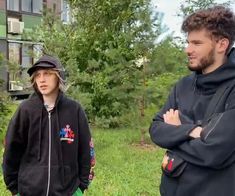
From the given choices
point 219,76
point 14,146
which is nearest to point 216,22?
point 219,76

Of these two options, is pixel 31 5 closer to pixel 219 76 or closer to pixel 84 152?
pixel 84 152

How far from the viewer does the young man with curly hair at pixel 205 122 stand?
2.20m

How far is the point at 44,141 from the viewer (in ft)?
9.62

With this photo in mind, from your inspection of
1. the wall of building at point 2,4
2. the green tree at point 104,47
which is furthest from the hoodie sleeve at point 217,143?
the wall of building at point 2,4

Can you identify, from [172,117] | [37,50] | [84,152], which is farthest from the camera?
[37,50]

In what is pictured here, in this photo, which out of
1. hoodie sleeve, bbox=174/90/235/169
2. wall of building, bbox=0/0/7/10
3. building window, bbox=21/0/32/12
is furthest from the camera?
building window, bbox=21/0/32/12

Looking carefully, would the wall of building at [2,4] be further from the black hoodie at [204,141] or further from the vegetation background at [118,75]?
the black hoodie at [204,141]

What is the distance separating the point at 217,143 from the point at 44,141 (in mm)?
1261

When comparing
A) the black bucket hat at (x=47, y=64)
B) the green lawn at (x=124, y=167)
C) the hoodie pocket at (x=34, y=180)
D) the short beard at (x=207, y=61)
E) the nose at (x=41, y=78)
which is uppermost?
the short beard at (x=207, y=61)

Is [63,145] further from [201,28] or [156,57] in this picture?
[156,57]

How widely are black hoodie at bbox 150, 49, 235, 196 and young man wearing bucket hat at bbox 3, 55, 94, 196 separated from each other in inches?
30.6

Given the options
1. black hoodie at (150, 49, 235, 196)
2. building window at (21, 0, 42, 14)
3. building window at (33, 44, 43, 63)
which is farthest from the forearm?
building window at (21, 0, 42, 14)

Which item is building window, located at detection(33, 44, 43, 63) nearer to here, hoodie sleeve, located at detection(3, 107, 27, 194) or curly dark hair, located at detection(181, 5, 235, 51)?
hoodie sleeve, located at detection(3, 107, 27, 194)

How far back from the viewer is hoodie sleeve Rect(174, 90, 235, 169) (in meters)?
2.17
